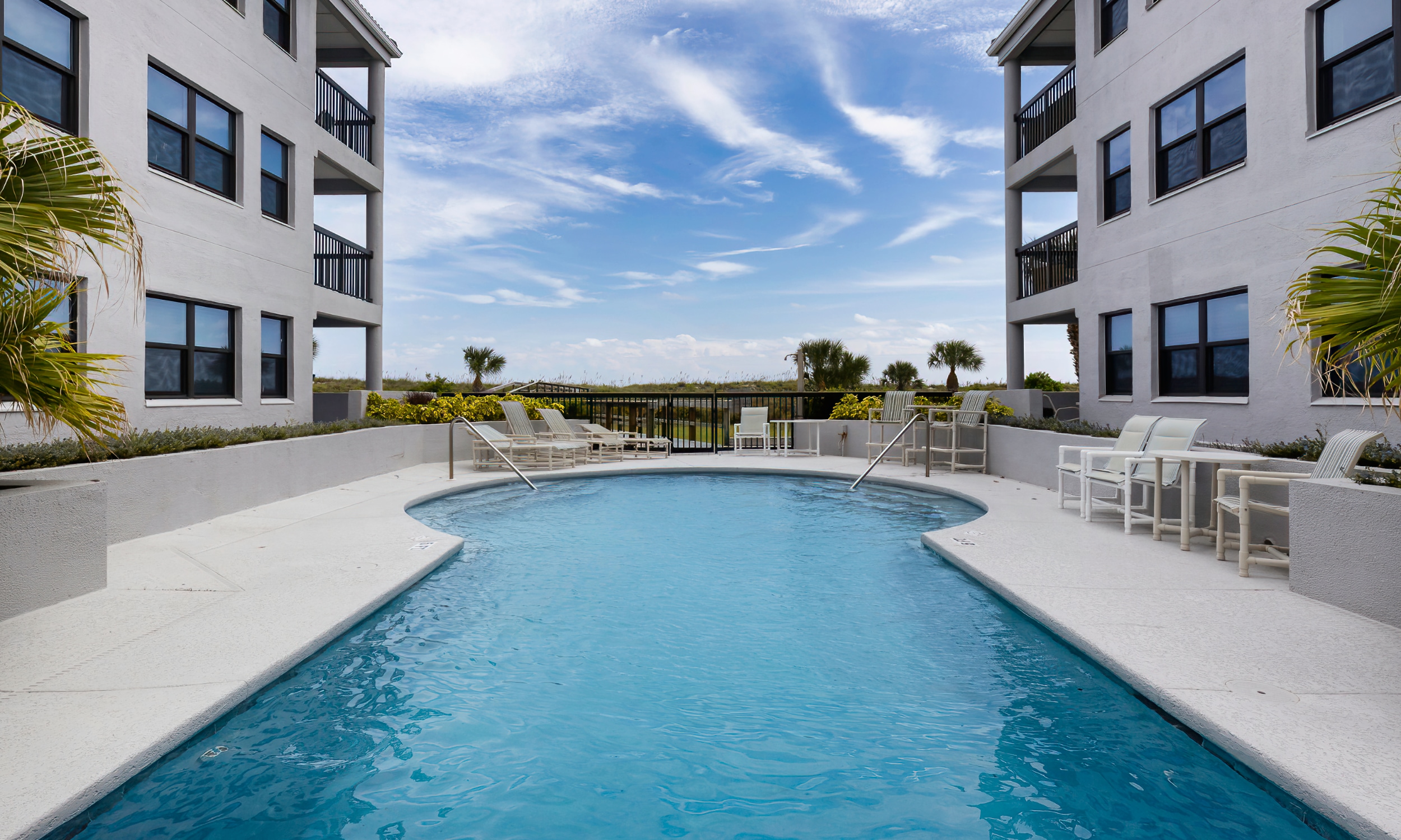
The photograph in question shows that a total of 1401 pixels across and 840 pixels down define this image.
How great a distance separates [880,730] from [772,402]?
1337 cm

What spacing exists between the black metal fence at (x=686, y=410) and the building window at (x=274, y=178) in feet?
17.9

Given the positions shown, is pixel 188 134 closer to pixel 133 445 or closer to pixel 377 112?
pixel 133 445

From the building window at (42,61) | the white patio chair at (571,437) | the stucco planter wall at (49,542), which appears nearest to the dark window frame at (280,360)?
the building window at (42,61)

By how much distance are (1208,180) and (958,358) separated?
1513 cm

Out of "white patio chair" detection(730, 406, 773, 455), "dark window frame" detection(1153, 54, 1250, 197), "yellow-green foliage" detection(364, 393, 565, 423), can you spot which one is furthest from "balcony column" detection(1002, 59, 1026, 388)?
"yellow-green foliage" detection(364, 393, 565, 423)

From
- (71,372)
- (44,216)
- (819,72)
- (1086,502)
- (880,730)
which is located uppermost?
(819,72)

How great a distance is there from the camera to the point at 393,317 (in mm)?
14945

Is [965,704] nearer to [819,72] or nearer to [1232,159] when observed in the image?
[1232,159]

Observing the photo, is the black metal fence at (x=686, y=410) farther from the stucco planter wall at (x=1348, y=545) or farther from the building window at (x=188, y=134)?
the stucco planter wall at (x=1348, y=545)

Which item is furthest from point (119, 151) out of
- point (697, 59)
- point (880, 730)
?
point (697, 59)

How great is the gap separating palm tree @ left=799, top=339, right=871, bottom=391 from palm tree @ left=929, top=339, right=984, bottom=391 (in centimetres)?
453

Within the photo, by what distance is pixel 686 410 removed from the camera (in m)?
15.7

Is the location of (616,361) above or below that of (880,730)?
above

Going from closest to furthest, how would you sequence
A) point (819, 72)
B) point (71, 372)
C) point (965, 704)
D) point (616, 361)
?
point (965, 704) → point (71, 372) → point (819, 72) → point (616, 361)
